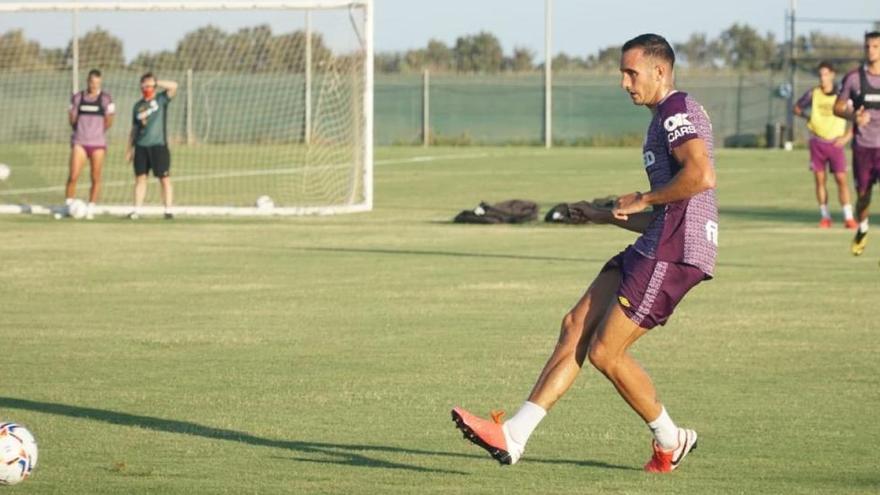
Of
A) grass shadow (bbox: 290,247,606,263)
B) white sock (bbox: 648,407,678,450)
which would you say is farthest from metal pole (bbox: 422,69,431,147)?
white sock (bbox: 648,407,678,450)

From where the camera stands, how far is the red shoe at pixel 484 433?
7.89 meters

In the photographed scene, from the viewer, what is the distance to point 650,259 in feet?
26.5

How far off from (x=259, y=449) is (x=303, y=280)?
8.96 m

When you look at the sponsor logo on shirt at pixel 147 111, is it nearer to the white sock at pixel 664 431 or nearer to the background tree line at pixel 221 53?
the background tree line at pixel 221 53

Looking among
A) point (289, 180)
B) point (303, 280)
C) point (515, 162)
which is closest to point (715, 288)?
point (303, 280)

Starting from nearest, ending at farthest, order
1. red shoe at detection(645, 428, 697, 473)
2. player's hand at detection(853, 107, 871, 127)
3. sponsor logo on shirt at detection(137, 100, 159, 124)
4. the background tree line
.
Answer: red shoe at detection(645, 428, 697, 473), player's hand at detection(853, 107, 871, 127), sponsor logo on shirt at detection(137, 100, 159, 124), the background tree line

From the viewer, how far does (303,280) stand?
1786 cm

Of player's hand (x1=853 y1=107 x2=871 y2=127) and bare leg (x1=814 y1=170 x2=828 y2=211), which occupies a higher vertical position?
player's hand (x1=853 y1=107 x2=871 y2=127)

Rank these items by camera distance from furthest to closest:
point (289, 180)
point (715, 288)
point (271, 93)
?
point (271, 93) → point (289, 180) → point (715, 288)

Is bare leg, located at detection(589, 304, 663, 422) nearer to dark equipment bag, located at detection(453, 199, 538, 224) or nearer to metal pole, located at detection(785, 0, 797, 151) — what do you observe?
dark equipment bag, located at detection(453, 199, 538, 224)

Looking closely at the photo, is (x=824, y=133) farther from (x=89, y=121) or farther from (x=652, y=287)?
(x=652, y=287)

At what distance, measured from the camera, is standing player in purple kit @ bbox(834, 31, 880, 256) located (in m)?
17.7

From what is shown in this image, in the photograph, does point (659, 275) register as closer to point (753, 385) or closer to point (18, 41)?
point (753, 385)

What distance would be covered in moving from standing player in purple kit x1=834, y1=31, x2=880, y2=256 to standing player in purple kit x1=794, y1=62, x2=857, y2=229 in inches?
202
